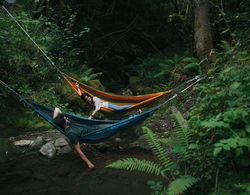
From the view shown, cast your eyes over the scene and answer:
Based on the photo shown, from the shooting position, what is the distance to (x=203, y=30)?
7336 millimetres

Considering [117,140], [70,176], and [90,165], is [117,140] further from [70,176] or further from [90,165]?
[70,176]

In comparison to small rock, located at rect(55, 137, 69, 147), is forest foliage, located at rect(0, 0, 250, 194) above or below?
above

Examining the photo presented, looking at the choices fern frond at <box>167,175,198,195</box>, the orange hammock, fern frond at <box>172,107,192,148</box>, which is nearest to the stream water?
the orange hammock

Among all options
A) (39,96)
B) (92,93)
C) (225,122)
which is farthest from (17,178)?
(225,122)

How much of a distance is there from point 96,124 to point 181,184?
107 inches

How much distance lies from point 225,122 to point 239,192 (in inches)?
19.6

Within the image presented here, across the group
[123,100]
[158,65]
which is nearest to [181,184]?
[123,100]

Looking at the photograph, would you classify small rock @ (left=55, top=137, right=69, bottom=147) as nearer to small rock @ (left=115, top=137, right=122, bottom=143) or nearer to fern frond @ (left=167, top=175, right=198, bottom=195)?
small rock @ (left=115, top=137, right=122, bottom=143)

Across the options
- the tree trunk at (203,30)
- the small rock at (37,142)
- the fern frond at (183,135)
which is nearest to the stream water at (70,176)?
the small rock at (37,142)

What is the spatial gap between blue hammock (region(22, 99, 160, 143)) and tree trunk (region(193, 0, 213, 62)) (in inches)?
96.4

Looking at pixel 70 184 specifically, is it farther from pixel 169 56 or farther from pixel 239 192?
pixel 169 56

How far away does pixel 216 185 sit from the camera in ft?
9.25

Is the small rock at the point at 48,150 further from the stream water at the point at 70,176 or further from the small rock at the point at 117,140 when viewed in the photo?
the small rock at the point at 117,140

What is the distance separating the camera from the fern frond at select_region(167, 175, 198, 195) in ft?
8.87
